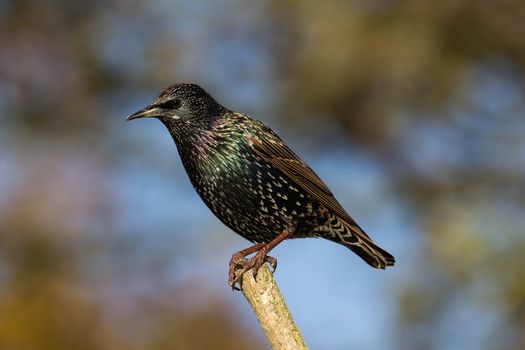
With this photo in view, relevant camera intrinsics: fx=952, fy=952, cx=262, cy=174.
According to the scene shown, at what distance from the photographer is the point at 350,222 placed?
16.7 ft

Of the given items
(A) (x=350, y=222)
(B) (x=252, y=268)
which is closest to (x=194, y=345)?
(A) (x=350, y=222)

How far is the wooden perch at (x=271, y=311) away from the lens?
355 cm

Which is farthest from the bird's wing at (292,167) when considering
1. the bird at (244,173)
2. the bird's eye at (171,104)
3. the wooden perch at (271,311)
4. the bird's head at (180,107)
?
the wooden perch at (271,311)

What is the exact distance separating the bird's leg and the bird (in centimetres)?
1

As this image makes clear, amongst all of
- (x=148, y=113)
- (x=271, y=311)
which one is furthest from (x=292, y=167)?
(x=271, y=311)

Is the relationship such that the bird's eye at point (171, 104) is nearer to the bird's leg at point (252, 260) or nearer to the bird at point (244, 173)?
the bird at point (244, 173)

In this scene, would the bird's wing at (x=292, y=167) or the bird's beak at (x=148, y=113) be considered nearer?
the bird's beak at (x=148, y=113)

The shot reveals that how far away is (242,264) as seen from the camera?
441 centimetres

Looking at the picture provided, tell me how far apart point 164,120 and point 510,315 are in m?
7.30

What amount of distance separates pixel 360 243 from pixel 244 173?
90cm

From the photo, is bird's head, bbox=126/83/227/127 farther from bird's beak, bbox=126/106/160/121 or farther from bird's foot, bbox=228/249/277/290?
bird's foot, bbox=228/249/277/290

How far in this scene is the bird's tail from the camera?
5.14 metres

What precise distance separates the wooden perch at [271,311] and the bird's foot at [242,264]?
0.16 meters

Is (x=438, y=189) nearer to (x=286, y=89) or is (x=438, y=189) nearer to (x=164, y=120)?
(x=286, y=89)
